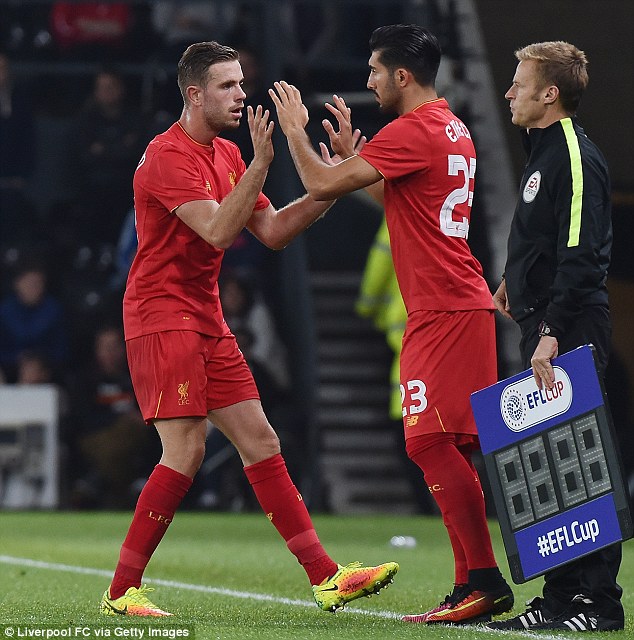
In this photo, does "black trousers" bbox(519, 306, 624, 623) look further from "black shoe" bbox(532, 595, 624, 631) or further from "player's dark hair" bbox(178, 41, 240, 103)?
"player's dark hair" bbox(178, 41, 240, 103)

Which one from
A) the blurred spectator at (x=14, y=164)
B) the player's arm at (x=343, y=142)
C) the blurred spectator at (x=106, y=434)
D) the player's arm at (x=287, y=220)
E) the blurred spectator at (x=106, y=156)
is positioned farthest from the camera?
the blurred spectator at (x=14, y=164)

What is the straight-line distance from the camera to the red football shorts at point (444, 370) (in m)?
5.51

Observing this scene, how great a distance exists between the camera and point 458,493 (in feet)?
18.1

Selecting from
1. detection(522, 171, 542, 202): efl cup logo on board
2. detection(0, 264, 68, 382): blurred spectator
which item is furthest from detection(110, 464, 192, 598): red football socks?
detection(0, 264, 68, 382): blurred spectator

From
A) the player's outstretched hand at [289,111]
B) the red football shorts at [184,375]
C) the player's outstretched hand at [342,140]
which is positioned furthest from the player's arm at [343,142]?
the red football shorts at [184,375]

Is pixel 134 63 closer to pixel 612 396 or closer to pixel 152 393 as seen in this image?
pixel 612 396

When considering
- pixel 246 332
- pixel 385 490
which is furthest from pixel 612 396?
pixel 246 332

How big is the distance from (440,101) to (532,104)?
1.46ft

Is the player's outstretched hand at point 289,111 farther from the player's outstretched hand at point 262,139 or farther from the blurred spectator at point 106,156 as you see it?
the blurred spectator at point 106,156

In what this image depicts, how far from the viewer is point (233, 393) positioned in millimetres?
5793

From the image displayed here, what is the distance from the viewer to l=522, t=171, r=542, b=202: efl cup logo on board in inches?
210

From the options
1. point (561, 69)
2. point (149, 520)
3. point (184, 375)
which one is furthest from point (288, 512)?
point (561, 69)

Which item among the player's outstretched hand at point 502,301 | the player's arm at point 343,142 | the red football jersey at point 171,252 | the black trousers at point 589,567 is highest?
the player's arm at point 343,142

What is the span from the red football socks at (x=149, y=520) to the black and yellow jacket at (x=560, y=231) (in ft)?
4.62
